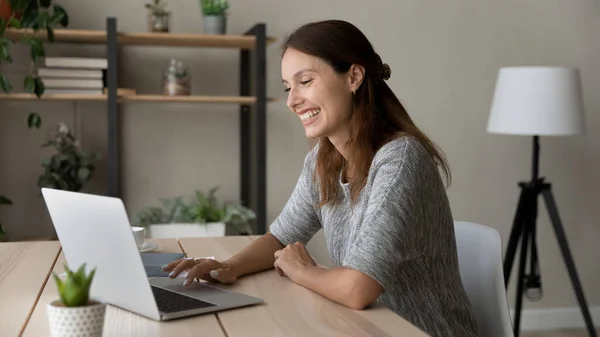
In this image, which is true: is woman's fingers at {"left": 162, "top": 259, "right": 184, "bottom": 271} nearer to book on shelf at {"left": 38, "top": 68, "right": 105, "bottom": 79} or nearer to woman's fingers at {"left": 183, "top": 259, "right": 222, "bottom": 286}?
woman's fingers at {"left": 183, "top": 259, "right": 222, "bottom": 286}

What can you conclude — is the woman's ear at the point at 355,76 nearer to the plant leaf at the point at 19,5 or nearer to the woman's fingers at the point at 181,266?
the woman's fingers at the point at 181,266

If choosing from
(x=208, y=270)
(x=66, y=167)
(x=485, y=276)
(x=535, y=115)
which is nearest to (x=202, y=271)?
(x=208, y=270)

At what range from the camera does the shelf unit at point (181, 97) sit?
3.19m

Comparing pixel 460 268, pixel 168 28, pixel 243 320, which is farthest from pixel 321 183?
pixel 168 28

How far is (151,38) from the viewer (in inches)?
130

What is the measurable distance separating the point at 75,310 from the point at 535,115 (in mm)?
2788

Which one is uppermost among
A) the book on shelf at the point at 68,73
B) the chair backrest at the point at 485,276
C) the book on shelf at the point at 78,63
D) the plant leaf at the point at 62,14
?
the plant leaf at the point at 62,14

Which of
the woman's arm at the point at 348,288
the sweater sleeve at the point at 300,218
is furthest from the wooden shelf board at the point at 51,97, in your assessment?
the woman's arm at the point at 348,288

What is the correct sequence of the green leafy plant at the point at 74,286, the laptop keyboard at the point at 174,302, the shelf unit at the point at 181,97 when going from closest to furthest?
the green leafy plant at the point at 74,286 → the laptop keyboard at the point at 174,302 → the shelf unit at the point at 181,97

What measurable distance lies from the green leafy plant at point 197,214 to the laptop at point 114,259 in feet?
5.96

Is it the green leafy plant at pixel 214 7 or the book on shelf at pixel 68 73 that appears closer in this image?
the book on shelf at pixel 68 73

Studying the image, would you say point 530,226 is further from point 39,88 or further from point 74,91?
point 39,88

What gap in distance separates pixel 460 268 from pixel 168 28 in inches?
77.7

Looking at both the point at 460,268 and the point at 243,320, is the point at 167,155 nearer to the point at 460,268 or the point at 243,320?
the point at 460,268
